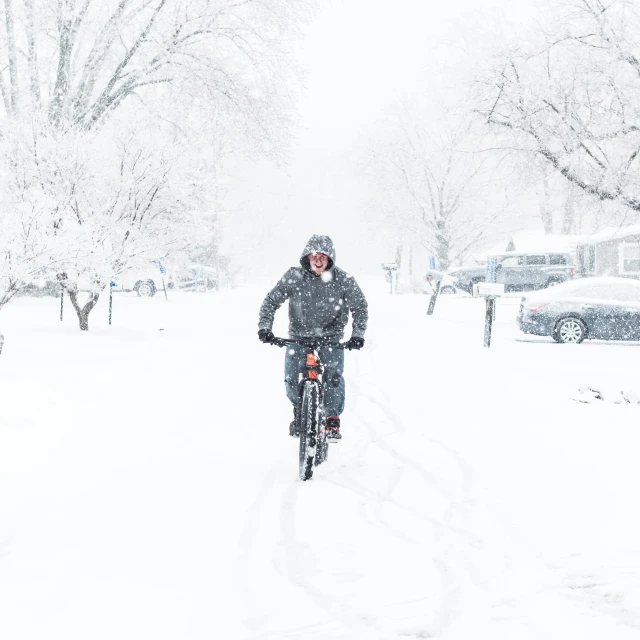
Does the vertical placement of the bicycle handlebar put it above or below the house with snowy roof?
below

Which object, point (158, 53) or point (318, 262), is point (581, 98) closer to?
point (318, 262)

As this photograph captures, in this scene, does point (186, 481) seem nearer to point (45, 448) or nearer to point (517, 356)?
point (45, 448)

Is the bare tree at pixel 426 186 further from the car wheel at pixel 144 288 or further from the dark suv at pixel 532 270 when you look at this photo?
the car wheel at pixel 144 288

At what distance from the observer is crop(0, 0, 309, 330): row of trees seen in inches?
581

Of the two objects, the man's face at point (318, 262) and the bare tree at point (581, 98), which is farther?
the bare tree at point (581, 98)

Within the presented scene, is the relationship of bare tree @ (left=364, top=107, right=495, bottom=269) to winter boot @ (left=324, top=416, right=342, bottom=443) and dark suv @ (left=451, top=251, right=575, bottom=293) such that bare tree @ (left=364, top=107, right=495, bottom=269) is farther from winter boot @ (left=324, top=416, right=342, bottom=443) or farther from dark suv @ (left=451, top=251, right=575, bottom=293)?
winter boot @ (left=324, top=416, right=342, bottom=443)

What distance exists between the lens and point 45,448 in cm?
610

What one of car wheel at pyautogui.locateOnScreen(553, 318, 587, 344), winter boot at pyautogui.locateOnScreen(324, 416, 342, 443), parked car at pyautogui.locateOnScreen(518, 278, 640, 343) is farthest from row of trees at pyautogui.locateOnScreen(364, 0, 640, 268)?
winter boot at pyautogui.locateOnScreen(324, 416, 342, 443)

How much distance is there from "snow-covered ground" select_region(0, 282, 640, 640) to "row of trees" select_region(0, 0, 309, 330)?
19.0 feet

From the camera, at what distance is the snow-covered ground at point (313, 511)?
3145mm

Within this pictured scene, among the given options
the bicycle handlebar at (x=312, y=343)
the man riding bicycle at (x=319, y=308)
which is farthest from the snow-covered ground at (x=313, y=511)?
the bicycle handlebar at (x=312, y=343)

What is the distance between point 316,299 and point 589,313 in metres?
11.6

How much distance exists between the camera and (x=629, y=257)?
3192 cm

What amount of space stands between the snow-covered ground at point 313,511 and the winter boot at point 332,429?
0.24m
